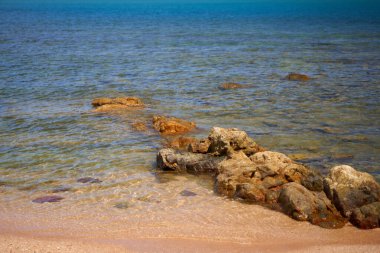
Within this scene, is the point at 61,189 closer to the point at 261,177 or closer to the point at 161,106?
the point at 261,177

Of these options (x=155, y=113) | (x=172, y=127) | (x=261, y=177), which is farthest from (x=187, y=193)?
(x=155, y=113)

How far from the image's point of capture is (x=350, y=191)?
10.8 m

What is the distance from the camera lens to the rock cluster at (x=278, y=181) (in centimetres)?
1048

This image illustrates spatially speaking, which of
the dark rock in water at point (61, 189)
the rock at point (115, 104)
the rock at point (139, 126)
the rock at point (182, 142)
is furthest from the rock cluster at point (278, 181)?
the rock at point (115, 104)

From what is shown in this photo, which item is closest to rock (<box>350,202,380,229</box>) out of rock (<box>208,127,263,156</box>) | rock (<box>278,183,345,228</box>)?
rock (<box>278,183,345,228</box>)

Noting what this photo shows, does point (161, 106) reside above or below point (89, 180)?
below

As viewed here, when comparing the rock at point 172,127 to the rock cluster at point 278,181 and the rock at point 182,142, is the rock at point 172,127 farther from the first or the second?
the rock cluster at point 278,181

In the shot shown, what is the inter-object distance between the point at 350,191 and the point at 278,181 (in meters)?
1.86

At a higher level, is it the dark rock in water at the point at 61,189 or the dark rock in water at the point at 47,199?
the dark rock in water at the point at 47,199

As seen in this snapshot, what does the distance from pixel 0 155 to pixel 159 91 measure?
11.4m

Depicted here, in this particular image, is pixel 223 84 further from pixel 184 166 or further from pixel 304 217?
pixel 304 217

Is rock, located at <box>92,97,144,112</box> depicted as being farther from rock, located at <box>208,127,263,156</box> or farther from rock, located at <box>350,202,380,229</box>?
rock, located at <box>350,202,380,229</box>

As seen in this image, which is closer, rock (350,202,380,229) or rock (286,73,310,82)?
rock (350,202,380,229)

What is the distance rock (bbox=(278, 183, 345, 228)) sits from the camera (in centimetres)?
1030
